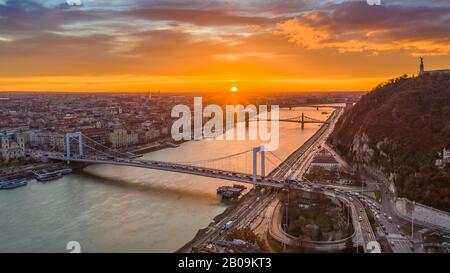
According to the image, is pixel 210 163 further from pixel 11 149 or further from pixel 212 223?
pixel 11 149

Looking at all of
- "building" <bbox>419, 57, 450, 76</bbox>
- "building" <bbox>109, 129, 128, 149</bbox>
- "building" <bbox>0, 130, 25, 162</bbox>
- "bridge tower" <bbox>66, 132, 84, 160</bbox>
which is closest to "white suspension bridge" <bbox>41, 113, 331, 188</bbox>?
"bridge tower" <bbox>66, 132, 84, 160</bbox>

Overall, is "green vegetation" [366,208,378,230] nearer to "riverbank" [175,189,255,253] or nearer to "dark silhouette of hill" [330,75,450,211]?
"dark silhouette of hill" [330,75,450,211]

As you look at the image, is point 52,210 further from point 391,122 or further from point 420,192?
point 391,122

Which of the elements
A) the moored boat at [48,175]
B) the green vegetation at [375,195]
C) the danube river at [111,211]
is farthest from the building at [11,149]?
the green vegetation at [375,195]
